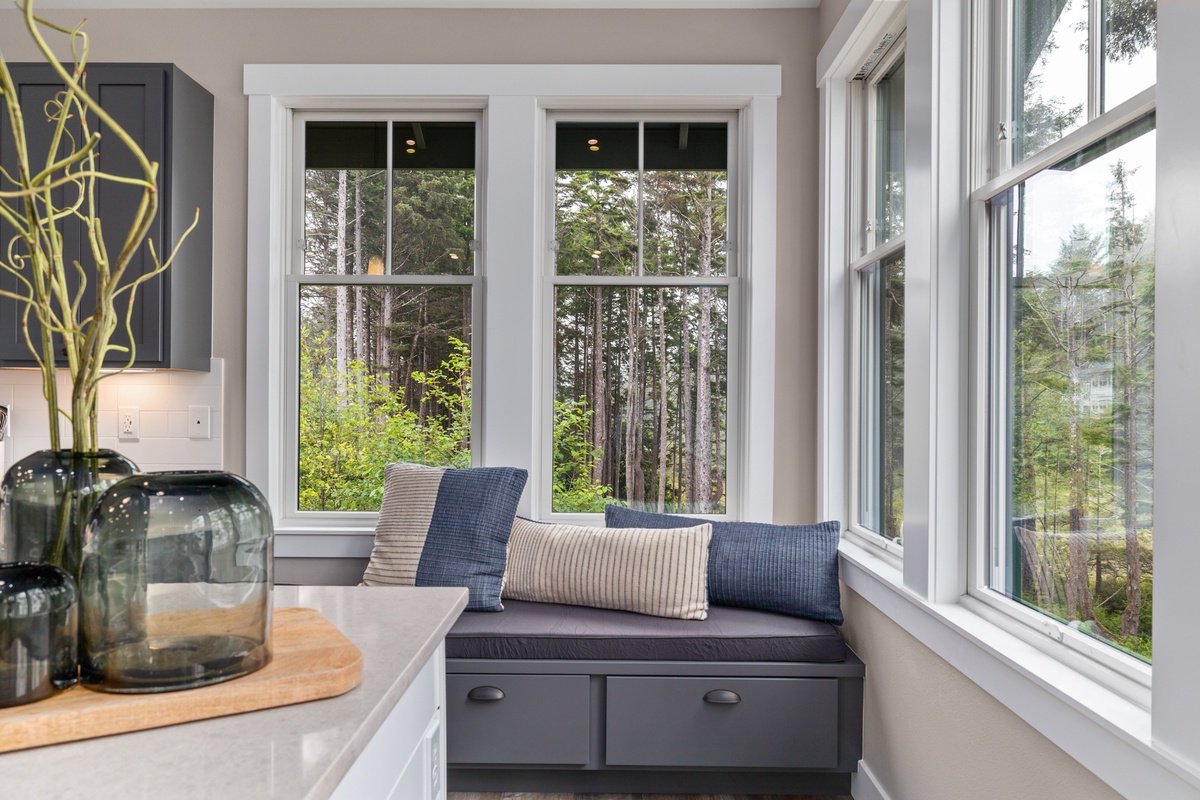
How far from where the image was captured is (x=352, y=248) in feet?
10.3

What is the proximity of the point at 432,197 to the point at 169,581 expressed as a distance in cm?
253

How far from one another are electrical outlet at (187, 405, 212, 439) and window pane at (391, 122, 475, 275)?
2.90ft

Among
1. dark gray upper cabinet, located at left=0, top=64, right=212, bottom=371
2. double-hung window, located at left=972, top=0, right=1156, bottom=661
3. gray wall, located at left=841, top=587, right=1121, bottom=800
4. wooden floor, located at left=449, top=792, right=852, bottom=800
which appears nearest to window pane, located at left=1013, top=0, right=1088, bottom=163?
double-hung window, located at left=972, top=0, right=1156, bottom=661

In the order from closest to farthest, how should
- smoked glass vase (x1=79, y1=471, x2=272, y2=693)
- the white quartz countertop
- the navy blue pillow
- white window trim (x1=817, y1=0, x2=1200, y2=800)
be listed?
the white quartz countertop < smoked glass vase (x1=79, y1=471, x2=272, y2=693) < white window trim (x1=817, y1=0, x2=1200, y2=800) < the navy blue pillow

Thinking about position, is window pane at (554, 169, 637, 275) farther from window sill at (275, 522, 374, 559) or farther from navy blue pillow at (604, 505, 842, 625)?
window sill at (275, 522, 374, 559)

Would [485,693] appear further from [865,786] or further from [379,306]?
[379,306]

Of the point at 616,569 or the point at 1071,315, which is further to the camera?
the point at 616,569

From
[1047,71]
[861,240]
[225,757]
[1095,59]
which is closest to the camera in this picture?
[225,757]

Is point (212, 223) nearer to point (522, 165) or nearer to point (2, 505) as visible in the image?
point (522, 165)

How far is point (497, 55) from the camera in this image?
9.93ft

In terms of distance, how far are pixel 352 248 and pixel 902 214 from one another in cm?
202

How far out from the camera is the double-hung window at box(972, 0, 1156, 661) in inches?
51.6

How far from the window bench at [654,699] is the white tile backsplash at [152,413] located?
1375 millimetres

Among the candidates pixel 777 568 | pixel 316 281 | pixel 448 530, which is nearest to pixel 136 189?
pixel 316 281
